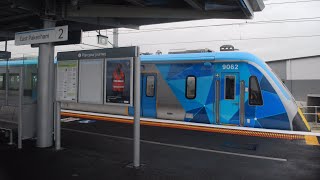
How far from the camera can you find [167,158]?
6.62 m

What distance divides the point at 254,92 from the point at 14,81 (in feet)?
23.4

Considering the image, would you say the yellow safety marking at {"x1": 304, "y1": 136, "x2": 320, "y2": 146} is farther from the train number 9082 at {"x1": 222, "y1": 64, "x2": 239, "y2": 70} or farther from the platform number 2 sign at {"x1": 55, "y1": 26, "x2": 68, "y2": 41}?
the platform number 2 sign at {"x1": 55, "y1": 26, "x2": 68, "y2": 41}

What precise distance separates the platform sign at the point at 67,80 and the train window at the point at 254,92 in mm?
5865

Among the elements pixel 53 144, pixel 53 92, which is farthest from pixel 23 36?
pixel 53 144

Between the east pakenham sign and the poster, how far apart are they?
1239 mm

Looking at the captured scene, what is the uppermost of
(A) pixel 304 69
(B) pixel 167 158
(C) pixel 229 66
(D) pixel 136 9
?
(D) pixel 136 9

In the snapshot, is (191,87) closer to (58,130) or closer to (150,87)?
(150,87)

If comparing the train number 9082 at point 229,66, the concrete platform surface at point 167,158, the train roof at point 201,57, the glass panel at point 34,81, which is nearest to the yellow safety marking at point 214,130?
the concrete platform surface at point 167,158

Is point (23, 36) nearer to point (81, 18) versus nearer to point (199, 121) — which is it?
point (81, 18)

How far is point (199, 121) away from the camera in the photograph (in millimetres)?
11031

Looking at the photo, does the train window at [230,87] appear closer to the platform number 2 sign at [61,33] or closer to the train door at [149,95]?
the train door at [149,95]

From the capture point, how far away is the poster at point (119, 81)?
19.7 ft

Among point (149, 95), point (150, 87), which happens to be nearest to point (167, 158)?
point (149, 95)

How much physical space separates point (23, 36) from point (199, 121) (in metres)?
6.27
